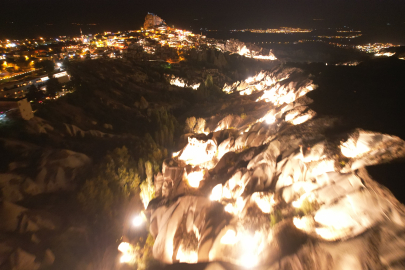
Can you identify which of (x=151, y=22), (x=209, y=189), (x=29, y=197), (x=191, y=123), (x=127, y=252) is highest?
(x=151, y=22)

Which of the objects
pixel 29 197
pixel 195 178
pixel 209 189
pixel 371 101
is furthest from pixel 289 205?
pixel 29 197

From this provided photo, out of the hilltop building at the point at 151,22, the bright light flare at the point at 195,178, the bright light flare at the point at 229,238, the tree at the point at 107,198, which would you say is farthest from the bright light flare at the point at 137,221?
the hilltop building at the point at 151,22

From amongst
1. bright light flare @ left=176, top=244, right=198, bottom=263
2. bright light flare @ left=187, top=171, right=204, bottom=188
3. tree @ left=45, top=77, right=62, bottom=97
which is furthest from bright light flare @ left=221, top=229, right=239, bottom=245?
tree @ left=45, top=77, right=62, bottom=97

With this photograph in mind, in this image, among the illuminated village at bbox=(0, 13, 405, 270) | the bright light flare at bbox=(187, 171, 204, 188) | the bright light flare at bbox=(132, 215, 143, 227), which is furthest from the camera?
the bright light flare at bbox=(132, 215, 143, 227)

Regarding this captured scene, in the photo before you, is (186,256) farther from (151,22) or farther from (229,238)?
(151,22)

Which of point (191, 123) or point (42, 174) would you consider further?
point (191, 123)

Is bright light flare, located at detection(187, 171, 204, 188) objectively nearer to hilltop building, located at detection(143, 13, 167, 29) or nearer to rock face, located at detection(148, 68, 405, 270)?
rock face, located at detection(148, 68, 405, 270)

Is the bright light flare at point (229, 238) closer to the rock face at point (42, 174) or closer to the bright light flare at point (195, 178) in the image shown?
the bright light flare at point (195, 178)

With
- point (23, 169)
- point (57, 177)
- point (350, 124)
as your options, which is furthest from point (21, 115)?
point (350, 124)

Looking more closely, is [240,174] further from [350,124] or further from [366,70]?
[366,70]
